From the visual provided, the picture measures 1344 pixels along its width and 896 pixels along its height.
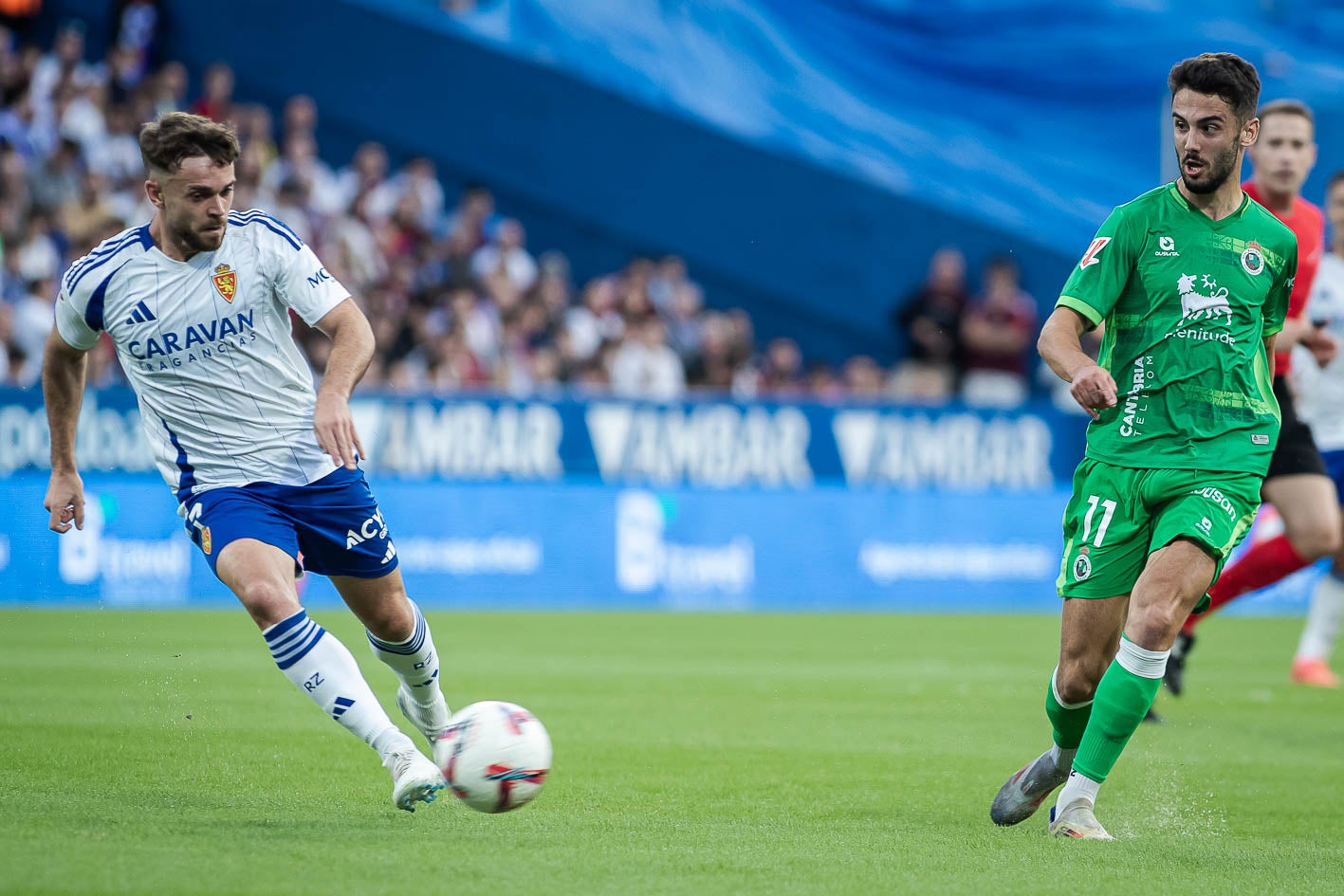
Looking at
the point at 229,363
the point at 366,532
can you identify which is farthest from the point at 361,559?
the point at 229,363

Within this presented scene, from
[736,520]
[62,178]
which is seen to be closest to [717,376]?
[736,520]

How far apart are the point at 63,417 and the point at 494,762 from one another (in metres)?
2.19

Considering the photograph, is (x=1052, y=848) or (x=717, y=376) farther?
(x=717, y=376)

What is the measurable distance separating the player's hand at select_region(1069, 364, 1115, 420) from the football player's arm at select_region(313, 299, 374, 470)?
234cm

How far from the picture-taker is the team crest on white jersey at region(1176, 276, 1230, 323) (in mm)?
5918

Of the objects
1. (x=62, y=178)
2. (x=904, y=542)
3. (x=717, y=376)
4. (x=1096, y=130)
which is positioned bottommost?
(x=904, y=542)

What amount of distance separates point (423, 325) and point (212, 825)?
12501 mm

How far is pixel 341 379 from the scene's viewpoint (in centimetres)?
592

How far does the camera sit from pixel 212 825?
5.59 m

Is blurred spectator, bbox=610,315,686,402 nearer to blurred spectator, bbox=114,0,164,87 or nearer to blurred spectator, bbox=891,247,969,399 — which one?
blurred spectator, bbox=891,247,969,399

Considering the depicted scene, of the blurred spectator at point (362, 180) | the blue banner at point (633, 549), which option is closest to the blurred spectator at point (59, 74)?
the blurred spectator at point (362, 180)

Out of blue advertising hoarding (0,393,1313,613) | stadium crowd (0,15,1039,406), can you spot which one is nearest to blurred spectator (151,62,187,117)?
stadium crowd (0,15,1039,406)

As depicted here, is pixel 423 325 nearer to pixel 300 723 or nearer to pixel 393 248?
pixel 393 248

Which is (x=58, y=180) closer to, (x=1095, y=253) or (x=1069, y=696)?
(x=1095, y=253)
